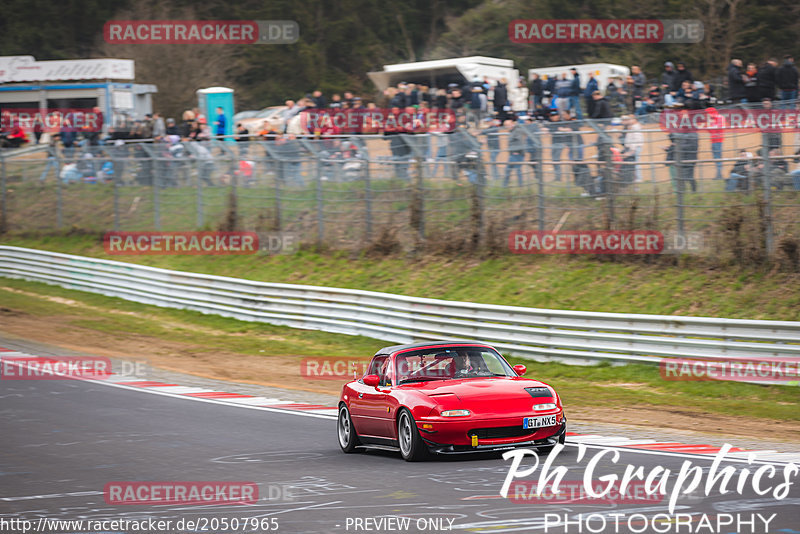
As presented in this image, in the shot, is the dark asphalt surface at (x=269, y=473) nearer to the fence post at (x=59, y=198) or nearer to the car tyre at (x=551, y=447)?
the car tyre at (x=551, y=447)

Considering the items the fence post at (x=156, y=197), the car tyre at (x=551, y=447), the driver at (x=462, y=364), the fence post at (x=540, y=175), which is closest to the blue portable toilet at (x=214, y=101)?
the fence post at (x=156, y=197)

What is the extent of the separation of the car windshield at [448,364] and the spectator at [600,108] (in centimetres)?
1355

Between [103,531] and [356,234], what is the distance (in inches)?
784

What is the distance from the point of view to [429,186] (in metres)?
25.2

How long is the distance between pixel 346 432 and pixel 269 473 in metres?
1.93

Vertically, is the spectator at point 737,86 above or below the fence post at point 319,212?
Answer: above

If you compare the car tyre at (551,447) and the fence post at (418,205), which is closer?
the car tyre at (551,447)

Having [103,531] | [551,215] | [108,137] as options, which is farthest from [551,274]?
[108,137]

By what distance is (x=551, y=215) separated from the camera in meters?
22.5

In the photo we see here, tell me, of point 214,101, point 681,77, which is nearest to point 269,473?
point 681,77

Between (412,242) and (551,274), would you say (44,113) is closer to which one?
(412,242)

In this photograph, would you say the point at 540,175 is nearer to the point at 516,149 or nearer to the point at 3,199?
the point at 516,149

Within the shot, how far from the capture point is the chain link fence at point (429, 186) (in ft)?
63.5

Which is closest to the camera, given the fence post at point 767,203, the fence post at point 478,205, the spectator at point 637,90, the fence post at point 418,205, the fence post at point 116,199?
the fence post at point 767,203
